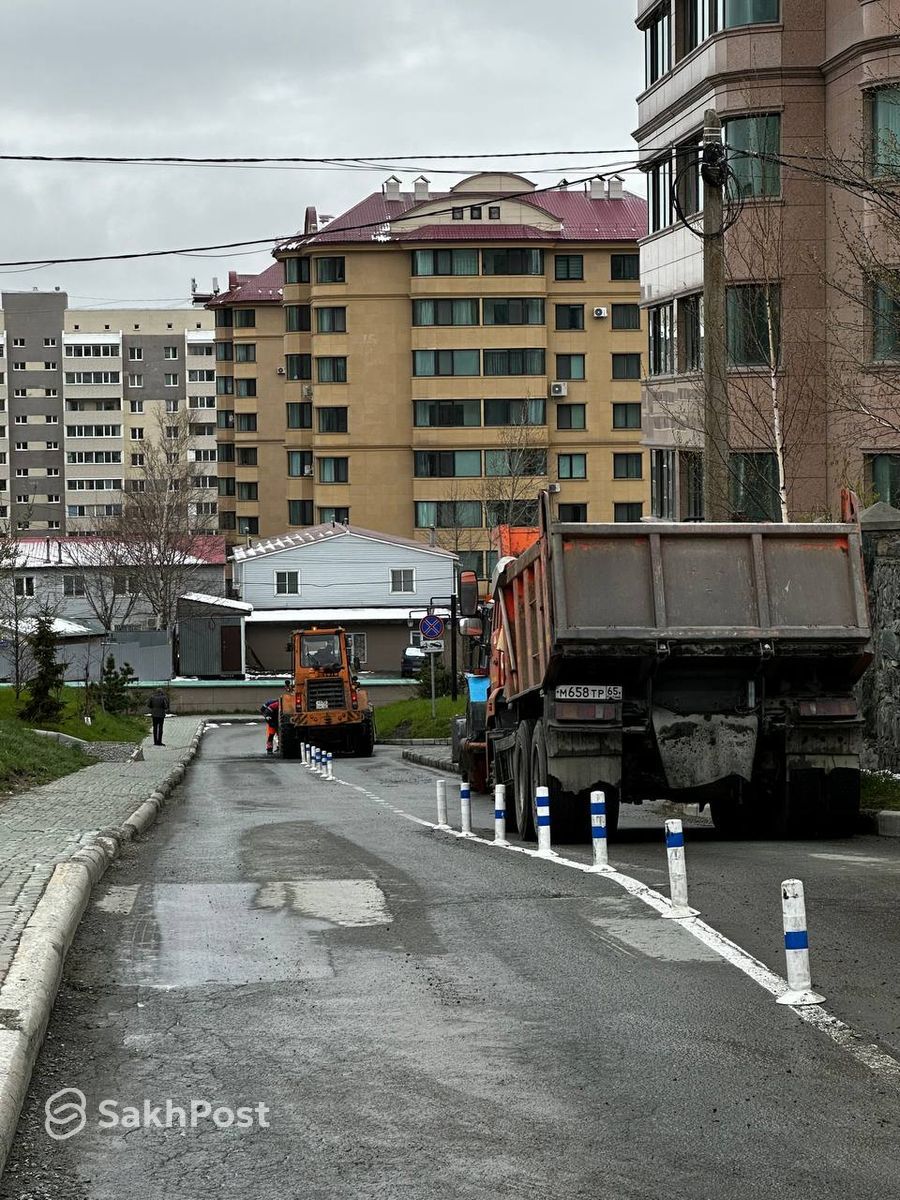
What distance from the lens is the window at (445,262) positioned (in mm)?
83438

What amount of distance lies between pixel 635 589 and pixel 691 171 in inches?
815

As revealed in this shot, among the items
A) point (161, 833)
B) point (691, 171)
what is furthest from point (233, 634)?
point (161, 833)

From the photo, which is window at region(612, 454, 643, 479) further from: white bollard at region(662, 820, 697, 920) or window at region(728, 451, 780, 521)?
white bollard at region(662, 820, 697, 920)

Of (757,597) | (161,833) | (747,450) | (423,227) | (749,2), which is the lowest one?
(161,833)

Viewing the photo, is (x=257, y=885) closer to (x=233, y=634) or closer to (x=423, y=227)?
(x=233, y=634)

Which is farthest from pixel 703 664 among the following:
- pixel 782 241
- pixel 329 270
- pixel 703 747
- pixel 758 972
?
pixel 329 270

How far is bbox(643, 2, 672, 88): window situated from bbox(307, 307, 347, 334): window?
49.1m

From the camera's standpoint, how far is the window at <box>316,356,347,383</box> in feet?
281

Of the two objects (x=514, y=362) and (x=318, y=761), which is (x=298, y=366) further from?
(x=318, y=761)

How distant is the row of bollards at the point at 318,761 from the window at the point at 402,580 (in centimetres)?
3713

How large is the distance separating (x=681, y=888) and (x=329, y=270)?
78.0m

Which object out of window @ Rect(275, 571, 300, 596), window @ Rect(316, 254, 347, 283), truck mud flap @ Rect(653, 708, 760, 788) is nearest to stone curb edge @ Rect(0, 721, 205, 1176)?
truck mud flap @ Rect(653, 708, 760, 788)

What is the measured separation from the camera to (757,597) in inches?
596

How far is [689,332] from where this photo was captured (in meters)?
33.8
